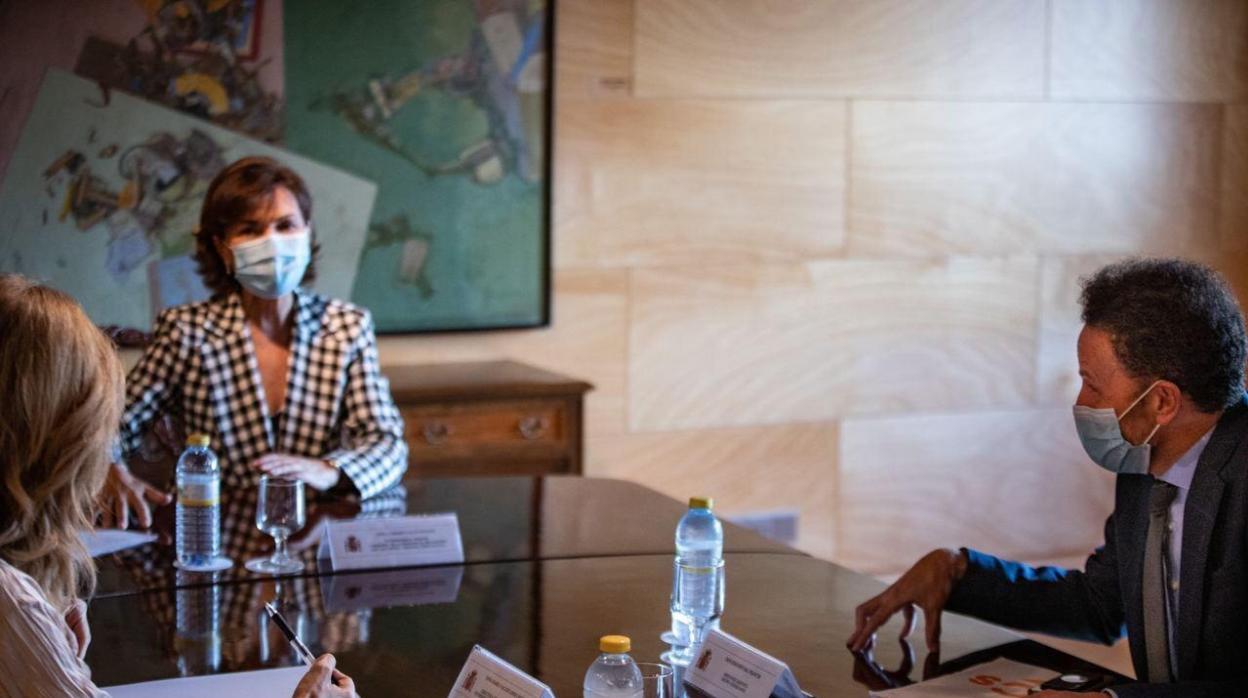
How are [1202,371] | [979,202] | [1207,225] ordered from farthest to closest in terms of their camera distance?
1. [1207,225]
2. [979,202]
3. [1202,371]

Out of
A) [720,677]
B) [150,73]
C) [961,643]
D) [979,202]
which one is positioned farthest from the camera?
[979,202]

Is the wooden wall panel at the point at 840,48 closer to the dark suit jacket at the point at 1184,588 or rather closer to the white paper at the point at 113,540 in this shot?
the white paper at the point at 113,540

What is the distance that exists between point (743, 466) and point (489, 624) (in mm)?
3092

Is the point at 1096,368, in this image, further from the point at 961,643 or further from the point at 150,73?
the point at 150,73

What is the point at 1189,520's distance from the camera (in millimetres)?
2102

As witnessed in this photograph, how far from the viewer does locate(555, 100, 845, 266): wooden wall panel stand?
4844 millimetres

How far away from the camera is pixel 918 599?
7.50 ft

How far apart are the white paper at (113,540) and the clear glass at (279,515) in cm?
26

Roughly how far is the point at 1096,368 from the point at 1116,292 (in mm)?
110

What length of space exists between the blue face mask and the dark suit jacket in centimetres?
6

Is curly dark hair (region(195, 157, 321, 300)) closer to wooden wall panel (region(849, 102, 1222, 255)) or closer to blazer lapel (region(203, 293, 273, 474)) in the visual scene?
blazer lapel (region(203, 293, 273, 474))

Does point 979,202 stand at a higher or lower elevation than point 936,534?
higher

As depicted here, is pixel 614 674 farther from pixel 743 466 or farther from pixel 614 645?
pixel 743 466

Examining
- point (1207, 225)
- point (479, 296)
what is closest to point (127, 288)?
point (479, 296)
